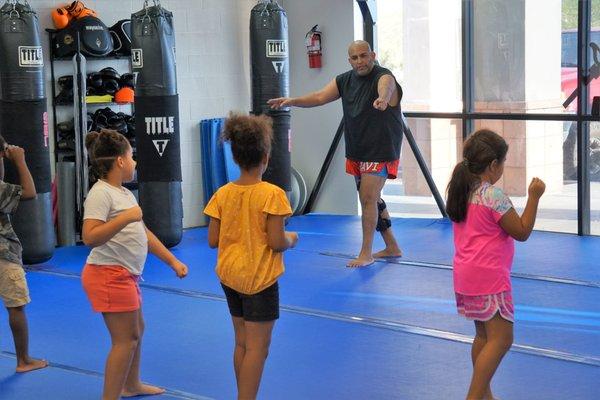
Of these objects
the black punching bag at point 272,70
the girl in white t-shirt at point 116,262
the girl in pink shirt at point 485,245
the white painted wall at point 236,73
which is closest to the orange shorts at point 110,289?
the girl in white t-shirt at point 116,262

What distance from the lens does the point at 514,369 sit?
499 cm

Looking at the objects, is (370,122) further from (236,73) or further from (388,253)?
(236,73)

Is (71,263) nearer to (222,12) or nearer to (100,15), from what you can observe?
(100,15)

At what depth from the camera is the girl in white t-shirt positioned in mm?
4270

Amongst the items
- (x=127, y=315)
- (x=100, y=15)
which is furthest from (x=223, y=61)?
(x=127, y=315)

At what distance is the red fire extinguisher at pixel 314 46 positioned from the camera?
34.3 ft

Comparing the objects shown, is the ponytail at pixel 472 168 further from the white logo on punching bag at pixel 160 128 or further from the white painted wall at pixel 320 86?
the white painted wall at pixel 320 86

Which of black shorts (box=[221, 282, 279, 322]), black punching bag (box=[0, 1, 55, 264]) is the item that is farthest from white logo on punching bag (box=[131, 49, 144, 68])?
black shorts (box=[221, 282, 279, 322])

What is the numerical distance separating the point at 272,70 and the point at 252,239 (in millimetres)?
5281

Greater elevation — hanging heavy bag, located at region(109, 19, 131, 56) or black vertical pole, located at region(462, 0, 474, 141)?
hanging heavy bag, located at region(109, 19, 131, 56)

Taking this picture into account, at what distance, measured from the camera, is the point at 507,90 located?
959 centimetres

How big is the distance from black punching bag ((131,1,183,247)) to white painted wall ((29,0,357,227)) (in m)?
1.30

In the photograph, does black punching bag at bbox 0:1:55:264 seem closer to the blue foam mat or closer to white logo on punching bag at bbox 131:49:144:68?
white logo on punching bag at bbox 131:49:144:68

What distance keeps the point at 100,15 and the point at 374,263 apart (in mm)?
3867
